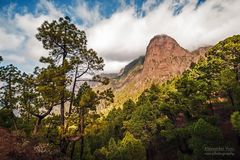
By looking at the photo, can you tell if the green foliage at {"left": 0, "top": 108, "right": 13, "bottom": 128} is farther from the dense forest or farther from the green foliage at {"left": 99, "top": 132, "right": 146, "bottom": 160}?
the green foliage at {"left": 99, "top": 132, "right": 146, "bottom": 160}

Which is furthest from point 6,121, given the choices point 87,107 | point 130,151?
point 87,107

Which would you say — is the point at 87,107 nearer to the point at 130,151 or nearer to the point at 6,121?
the point at 130,151

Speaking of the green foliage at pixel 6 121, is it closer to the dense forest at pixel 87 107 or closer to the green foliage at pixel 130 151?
the dense forest at pixel 87 107

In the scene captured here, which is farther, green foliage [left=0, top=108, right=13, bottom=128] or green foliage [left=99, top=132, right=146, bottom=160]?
green foliage [left=99, top=132, right=146, bottom=160]

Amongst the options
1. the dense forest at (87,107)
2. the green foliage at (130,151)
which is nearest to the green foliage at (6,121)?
the dense forest at (87,107)

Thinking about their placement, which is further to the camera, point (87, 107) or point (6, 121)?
point (6, 121)

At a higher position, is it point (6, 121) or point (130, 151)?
point (6, 121)

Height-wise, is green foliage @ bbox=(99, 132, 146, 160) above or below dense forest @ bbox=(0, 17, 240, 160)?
below

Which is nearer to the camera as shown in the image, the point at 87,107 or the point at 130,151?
the point at 87,107

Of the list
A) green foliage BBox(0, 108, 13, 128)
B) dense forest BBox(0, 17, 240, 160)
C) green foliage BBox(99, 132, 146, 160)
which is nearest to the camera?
dense forest BBox(0, 17, 240, 160)

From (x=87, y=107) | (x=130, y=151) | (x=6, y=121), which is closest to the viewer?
(x=87, y=107)

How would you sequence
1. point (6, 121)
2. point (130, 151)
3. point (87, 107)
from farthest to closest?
point (6, 121) → point (130, 151) → point (87, 107)

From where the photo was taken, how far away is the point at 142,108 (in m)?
39.5

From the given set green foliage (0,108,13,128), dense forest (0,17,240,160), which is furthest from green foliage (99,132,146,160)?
green foliage (0,108,13,128)
